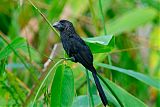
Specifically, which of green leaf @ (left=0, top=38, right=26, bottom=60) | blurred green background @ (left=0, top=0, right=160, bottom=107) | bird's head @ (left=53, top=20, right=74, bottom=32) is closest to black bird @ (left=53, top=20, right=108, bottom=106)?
bird's head @ (left=53, top=20, right=74, bottom=32)

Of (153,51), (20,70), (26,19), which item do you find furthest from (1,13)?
(153,51)

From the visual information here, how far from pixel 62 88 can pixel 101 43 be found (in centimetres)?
20

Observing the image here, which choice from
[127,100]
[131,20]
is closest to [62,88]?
[127,100]

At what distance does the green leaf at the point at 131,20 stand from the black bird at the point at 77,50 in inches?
56.9

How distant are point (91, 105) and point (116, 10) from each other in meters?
1.99

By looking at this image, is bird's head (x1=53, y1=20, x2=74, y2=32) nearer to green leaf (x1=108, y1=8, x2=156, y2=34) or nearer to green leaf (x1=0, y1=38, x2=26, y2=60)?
green leaf (x1=0, y1=38, x2=26, y2=60)

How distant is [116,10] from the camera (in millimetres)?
3688

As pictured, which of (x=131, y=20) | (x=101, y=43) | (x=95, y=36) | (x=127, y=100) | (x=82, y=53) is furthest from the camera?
(x=131, y=20)

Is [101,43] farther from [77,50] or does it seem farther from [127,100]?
[127,100]

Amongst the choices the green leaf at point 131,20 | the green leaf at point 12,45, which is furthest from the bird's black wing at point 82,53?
the green leaf at point 131,20

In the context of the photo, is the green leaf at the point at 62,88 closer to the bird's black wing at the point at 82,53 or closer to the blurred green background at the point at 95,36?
the bird's black wing at the point at 82,53

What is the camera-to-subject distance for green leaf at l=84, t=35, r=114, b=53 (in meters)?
1.61

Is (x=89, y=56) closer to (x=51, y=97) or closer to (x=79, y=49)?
(x=79, y=49)

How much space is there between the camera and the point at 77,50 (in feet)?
5.67
